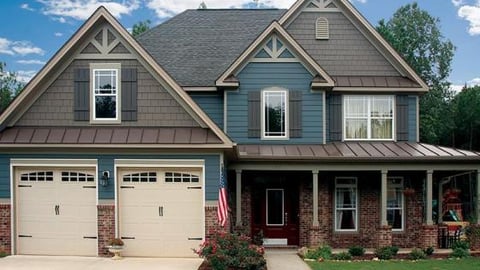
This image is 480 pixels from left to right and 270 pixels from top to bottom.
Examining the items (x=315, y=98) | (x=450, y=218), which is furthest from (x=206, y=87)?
(x=450, y=218)

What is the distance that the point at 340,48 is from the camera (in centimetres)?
2125

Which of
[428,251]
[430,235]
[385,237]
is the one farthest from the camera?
[430,235]

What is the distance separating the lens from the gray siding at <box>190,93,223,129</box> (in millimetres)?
20547

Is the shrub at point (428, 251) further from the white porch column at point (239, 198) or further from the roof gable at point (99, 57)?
the roof gable at point (99, 57)

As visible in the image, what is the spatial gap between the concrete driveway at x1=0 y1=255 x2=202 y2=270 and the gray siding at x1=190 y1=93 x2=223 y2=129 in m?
6.27

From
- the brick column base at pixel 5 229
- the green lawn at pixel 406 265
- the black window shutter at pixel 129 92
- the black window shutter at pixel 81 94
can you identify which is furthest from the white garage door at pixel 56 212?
the green lawn at pixel 406 265

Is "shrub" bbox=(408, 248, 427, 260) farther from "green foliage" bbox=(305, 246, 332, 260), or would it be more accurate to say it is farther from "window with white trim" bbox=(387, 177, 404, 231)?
"window with white trim" bbox=(387, 177, 404, 231)

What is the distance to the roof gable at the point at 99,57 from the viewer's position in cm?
1614

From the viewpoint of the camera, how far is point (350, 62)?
69.4ft

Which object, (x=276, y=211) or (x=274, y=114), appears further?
(x=276, y=211)

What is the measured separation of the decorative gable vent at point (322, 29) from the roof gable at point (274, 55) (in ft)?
6.97

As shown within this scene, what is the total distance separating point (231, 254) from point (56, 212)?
572 centimetres

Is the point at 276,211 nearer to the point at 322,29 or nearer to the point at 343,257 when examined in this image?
the point at 343,257

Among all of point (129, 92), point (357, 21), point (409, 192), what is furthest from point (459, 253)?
point (129, 92)
